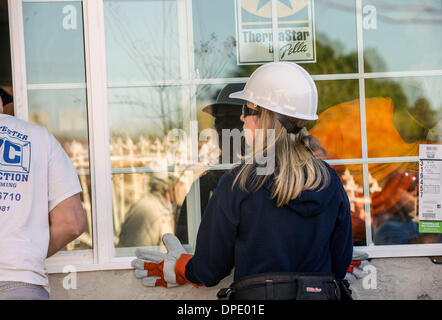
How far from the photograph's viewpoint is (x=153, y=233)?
365cm

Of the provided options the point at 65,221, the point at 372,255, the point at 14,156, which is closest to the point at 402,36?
the point at 372,255

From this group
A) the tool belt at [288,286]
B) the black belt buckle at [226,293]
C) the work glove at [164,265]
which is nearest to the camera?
the tool belt at [288,286]

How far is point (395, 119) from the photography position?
370 cm

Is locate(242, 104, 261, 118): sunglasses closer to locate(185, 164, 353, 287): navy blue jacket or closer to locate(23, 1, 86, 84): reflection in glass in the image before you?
locate(185, 164, 353, 287): navy blue jacket

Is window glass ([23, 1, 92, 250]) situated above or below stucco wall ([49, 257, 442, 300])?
above

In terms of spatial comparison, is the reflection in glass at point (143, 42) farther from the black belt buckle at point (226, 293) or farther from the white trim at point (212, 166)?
the black belt buckle at point (226, 293)

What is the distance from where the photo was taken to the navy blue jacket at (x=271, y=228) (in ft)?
7.32

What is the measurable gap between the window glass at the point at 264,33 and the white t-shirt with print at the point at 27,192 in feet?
4.47

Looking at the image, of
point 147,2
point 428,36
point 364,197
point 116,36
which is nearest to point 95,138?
point 116,36

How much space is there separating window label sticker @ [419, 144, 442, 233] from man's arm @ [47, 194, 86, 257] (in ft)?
7.69

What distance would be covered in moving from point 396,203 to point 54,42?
8.61 feet

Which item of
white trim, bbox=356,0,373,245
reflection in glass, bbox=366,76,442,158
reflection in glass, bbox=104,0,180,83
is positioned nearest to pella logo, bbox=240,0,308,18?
white trim, bbox=356,0,373,245

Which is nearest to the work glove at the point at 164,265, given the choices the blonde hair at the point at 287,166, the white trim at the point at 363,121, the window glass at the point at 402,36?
the blonde hair at the point at 287,166

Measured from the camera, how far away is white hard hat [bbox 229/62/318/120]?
249 cm
